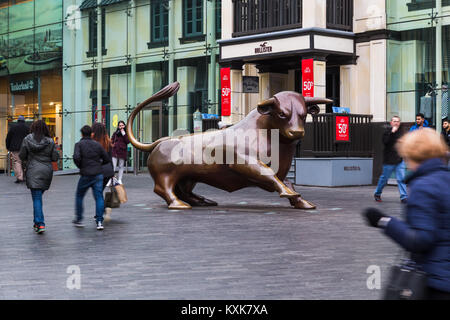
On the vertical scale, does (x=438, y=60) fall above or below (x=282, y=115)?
above

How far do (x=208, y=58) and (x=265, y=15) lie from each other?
4007mm

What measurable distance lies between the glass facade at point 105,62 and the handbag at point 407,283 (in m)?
20.5

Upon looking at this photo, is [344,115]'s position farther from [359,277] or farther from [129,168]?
[359,277]

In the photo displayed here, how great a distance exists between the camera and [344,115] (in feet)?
62.8

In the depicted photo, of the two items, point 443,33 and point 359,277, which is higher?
point 443,33

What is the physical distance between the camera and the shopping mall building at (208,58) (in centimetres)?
1958

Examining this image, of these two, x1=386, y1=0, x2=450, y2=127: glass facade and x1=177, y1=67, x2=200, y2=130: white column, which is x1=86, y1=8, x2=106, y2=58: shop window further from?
x1=386, y1=0, x2=450, y2=127: glass facade

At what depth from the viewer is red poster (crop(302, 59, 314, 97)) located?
19688mm

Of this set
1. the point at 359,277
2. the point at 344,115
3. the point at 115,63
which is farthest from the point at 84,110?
the point at 359,277

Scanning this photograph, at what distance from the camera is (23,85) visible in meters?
32.2

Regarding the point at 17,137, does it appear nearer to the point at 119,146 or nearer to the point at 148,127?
the point at 119,146

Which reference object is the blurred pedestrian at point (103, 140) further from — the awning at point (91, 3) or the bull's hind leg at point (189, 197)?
the awning at point (91, 3)

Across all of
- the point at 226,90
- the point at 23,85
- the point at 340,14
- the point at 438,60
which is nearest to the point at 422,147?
the point at 438,60
